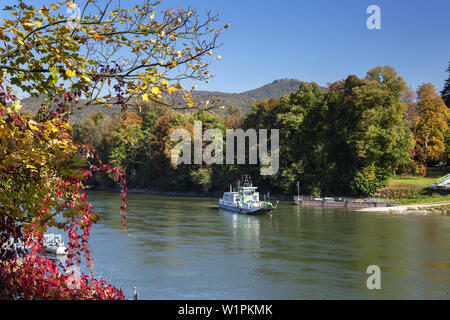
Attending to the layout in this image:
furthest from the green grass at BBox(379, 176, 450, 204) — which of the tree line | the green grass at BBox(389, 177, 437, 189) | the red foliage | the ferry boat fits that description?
the red foliage

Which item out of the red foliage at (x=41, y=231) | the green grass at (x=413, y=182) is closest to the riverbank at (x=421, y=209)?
the green grass at (x=413, y=182)

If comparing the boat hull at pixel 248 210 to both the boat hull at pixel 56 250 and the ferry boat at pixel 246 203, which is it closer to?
the ferry boat at pixel 246 203

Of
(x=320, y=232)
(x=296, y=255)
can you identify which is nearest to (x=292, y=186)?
(x=320, y=232)

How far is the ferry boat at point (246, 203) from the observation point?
62.6 m

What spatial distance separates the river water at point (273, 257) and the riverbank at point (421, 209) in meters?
9.40

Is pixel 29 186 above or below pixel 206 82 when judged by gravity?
below

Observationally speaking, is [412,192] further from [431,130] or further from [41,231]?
[41,231]

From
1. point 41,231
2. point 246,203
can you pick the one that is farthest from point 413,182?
point 41,231

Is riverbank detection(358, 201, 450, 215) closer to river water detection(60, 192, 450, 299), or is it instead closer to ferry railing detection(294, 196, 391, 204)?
ferry railing detection(294, 196, 391, 204)

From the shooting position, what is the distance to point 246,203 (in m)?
65.6

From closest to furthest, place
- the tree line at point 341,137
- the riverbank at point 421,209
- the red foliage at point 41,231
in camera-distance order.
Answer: the red foliage at point 41,231 < the riverbank at point 421,209 < the tree line at point 341,137

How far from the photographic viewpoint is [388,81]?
7744 cm
